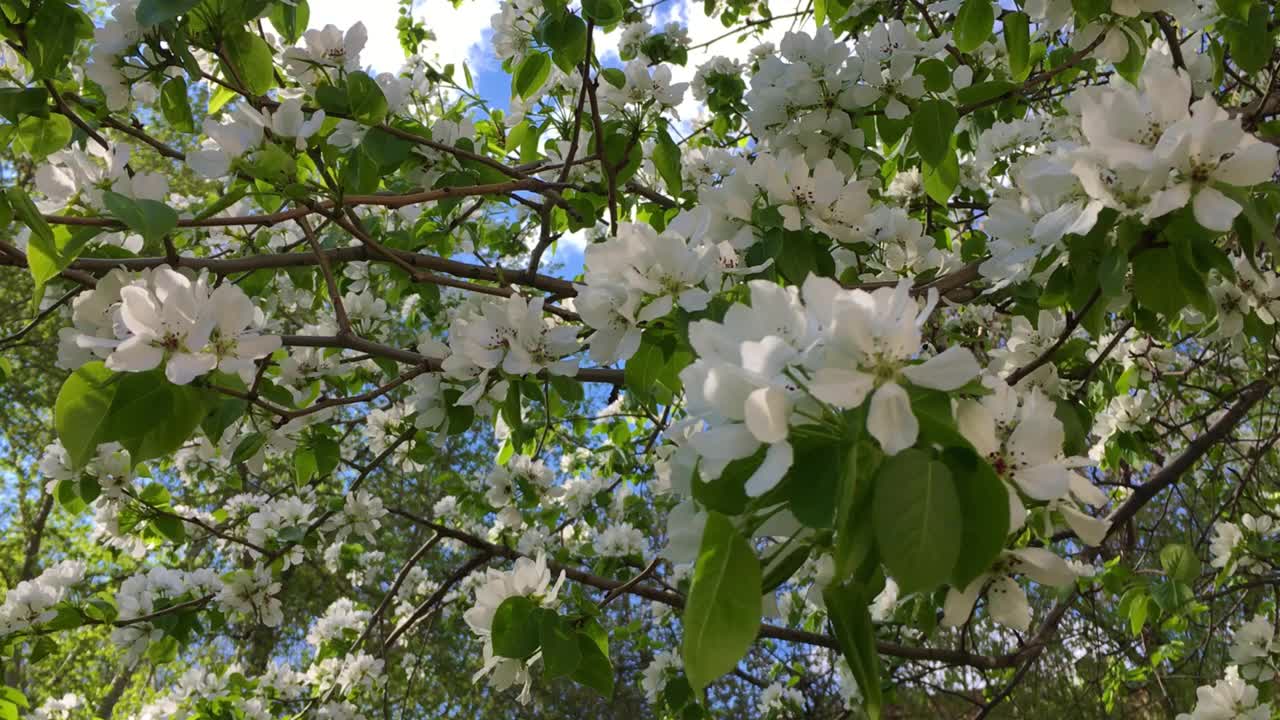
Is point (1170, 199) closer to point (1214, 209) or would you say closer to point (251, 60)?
point (1214, 209)

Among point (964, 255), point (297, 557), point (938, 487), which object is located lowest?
point (938, 487)

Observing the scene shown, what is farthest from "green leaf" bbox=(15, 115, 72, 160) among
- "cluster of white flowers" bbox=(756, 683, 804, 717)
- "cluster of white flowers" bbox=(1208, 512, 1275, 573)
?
"cluster of white flowers" bbox=(756, 683, 804, 717)

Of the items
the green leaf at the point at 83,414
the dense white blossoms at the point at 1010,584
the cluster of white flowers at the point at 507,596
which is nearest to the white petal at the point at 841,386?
the dense white blossoms at the point at 1010,584

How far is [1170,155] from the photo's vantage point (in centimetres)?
95

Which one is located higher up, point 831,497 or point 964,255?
point 964,255

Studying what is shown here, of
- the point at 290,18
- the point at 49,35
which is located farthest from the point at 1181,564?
the point at 49,35

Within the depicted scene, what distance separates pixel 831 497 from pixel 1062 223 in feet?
2.12

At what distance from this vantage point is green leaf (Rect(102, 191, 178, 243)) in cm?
110

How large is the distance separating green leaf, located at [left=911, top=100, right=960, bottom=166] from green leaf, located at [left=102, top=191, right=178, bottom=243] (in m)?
1.18

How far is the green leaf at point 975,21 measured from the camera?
159 centimetres

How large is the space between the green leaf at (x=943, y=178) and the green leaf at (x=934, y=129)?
185 mm

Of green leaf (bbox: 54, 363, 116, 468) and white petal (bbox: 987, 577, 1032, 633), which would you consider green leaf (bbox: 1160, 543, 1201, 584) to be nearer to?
white petal (bbox: 987, 577, 1032, 633)

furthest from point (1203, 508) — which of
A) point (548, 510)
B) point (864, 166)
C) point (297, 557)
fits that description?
point (297, 557)

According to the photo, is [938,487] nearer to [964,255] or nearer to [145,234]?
[145,234]
